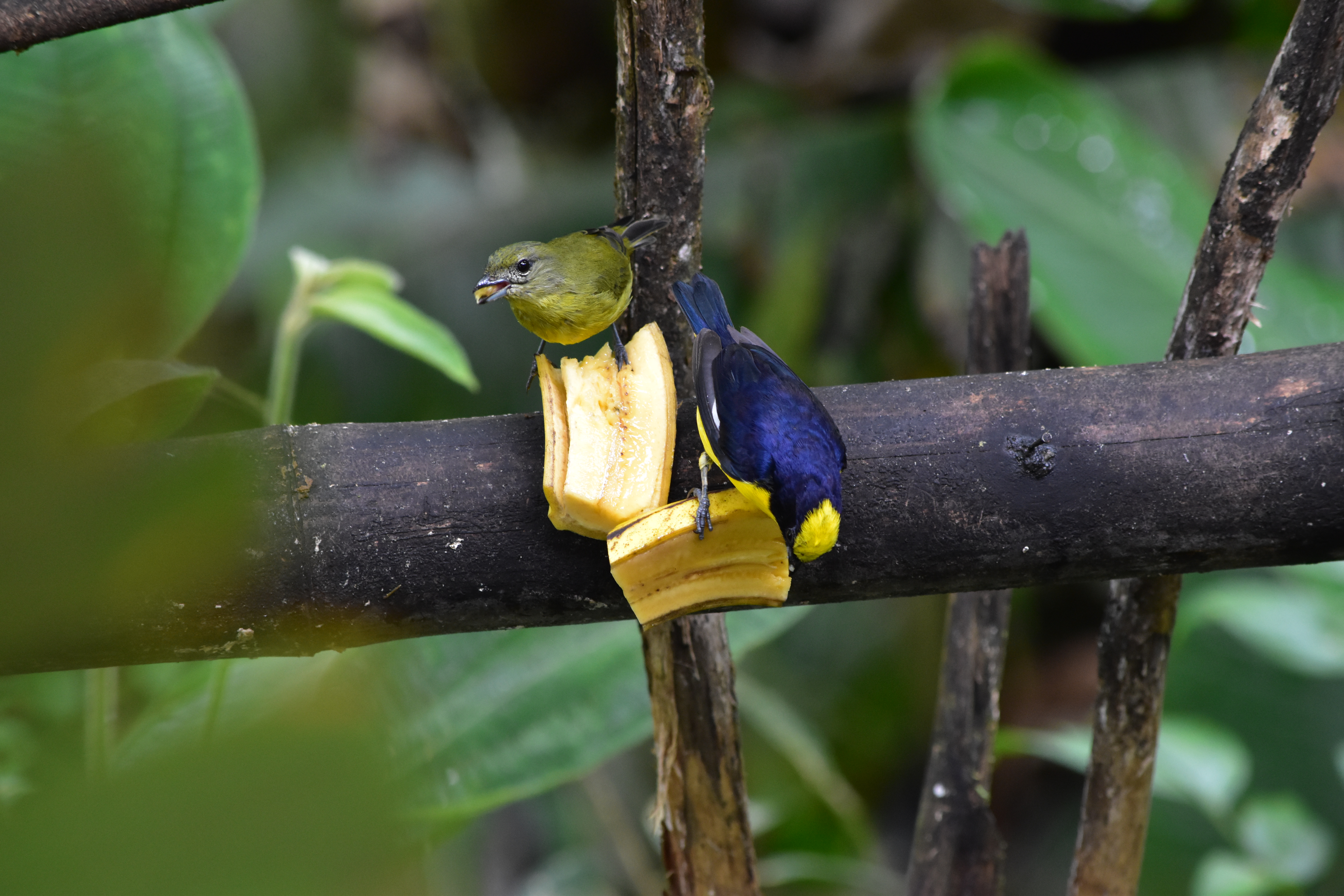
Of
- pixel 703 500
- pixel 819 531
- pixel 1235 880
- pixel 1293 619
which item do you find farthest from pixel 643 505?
pixel 1293 619

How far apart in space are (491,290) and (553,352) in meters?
1.03

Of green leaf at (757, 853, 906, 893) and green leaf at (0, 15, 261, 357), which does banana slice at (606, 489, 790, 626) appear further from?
green leaf at (757, 853, 906, 893)

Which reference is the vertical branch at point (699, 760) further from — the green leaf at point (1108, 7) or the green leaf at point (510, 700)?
the green leaf at point (1108, 7)

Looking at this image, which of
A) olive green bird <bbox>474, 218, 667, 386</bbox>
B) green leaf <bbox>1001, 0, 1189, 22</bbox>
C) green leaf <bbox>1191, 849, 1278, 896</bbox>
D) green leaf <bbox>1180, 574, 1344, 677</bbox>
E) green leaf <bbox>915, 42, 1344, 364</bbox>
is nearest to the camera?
olive green bird <bbox>474, 218, 667, 386</bbox>

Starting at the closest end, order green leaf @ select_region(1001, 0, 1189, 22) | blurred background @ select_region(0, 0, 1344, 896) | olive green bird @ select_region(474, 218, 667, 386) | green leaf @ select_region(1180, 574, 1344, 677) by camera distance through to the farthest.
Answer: blurred background @ select_region(0, 0, 1344, 896) → olive green bird @ select_region(474, 218, 667, 386) → green leaf @ select_region(1180, 574, 1344, 677) → green leaf @ select_region(1001, 0, 1189, 22)

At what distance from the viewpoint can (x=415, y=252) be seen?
130 inches

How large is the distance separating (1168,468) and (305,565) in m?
0.84

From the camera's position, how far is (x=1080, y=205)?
2617 mm

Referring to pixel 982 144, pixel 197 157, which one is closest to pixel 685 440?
pixel 197 157

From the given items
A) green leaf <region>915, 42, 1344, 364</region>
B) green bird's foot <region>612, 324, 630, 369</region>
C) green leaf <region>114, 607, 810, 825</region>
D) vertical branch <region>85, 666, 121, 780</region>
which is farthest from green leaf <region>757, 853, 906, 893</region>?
green bird's foot <region>612, 324, 630, 369</region>

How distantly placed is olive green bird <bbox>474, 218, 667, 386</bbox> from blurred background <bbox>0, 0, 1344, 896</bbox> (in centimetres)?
23

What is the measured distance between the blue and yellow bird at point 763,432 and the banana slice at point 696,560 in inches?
0.7

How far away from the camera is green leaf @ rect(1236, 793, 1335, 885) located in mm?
1816

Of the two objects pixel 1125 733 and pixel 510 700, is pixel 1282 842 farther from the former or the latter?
pixel 510 700
